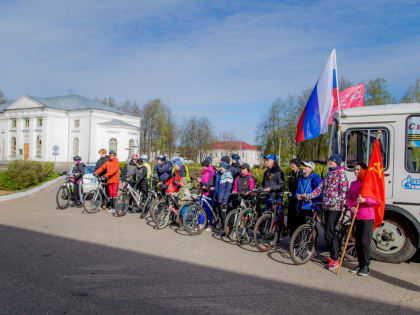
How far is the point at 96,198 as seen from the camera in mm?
11172

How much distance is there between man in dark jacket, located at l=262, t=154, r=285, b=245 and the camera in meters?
7.41

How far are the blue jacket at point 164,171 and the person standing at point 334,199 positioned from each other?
5.44m

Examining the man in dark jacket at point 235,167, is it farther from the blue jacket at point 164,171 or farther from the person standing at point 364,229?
the person standing at point 364,229

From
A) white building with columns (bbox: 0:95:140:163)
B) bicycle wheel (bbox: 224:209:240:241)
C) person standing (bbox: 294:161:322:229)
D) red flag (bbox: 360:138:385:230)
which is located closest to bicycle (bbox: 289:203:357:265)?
person standing (bbox: 294:161:322:229)

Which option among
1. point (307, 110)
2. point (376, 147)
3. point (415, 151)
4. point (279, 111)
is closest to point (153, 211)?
point (307, 110)

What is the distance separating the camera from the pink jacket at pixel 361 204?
562 centimetres

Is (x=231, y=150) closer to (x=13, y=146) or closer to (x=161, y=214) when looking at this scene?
(x=13, y=146)

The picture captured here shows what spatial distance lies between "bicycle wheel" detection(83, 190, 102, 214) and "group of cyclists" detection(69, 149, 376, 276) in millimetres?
343

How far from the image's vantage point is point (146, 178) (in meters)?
11.1

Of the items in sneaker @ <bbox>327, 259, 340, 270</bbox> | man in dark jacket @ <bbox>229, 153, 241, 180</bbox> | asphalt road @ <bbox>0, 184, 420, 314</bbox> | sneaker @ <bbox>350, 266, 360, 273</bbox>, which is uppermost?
man in dark jacket @ <bbox>229, 153, 241, 180</bbox>

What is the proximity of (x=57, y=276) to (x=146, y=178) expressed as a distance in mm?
6000

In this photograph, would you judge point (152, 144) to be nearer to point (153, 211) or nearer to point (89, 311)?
point (153, 211)

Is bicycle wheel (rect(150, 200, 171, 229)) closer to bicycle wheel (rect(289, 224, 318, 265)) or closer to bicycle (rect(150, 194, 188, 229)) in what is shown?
bicycle (rect(150, 194, 188, 229))

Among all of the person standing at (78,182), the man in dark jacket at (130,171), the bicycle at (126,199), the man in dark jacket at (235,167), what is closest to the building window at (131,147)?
the person standing at (78,182)
